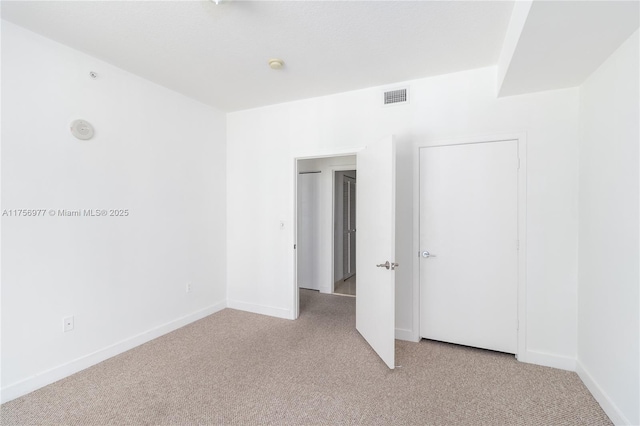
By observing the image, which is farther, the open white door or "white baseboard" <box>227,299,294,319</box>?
"white baseboard" <box>227,299,294,319</box>

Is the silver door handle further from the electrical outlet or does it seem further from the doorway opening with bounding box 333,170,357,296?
the electrical outlet

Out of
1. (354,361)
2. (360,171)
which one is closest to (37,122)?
(360,171)

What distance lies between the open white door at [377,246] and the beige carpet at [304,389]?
26 cm

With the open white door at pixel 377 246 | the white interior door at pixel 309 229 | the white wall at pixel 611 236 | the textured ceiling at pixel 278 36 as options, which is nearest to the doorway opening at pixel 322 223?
the white interior door at pixel 309 229

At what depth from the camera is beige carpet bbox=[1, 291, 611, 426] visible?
1.88 meters

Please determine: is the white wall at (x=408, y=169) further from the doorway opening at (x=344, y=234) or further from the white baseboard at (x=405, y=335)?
the doorway opening at (x=344, y=234)

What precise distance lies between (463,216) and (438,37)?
5.08ft

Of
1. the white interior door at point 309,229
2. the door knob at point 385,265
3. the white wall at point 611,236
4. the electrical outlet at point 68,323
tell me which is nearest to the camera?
the white wall at point 611,236

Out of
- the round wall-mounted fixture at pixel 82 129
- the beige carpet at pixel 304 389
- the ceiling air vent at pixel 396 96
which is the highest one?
the ceiling air vent at pixel 396 96

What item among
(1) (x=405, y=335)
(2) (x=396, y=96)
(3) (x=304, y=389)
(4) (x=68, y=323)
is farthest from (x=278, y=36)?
(1) (x=405, y=335)

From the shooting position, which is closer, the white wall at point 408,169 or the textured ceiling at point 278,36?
the textured ceiling at point 278,36

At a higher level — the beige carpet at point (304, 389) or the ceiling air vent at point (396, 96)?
the ceiling air vent at point (396, 96)

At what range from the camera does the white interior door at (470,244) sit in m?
2.60

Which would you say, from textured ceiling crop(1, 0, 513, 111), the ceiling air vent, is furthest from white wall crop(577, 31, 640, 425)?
the ceiling air vent
